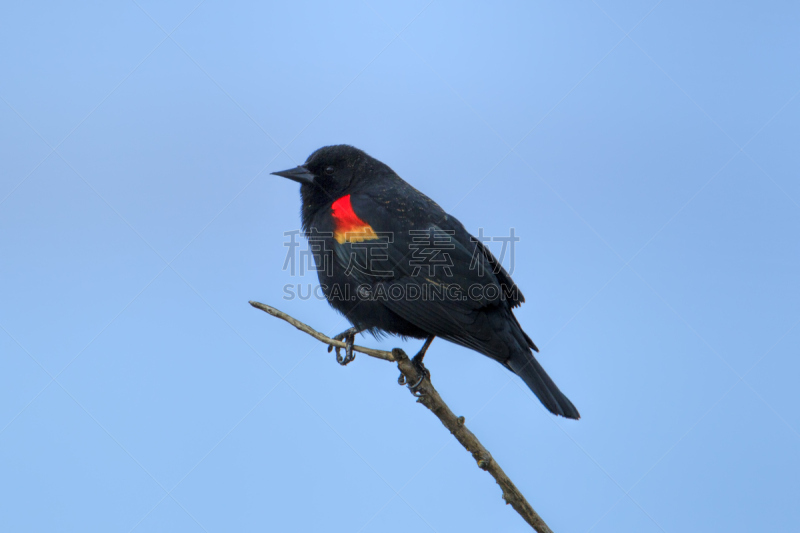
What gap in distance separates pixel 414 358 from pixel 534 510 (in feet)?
2.17

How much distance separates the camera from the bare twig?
59.2 inches

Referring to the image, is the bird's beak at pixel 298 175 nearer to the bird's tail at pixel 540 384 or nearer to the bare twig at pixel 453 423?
the bare twig at pixel 453 423

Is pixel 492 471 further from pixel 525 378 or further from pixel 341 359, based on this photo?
pixel 341 359

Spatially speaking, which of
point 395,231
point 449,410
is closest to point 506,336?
point 449,410

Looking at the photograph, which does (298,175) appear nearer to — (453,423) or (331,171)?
(331,171)

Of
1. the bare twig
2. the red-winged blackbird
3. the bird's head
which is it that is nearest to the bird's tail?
the red-winged blackbird

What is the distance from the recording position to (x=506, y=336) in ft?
5.97

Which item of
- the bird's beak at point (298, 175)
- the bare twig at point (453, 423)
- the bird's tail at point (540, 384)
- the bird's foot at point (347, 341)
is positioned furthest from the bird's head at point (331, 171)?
the bird's tail at point (540, 384)

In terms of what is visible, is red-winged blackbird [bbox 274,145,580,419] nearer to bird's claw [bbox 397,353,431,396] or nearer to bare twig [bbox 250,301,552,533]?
bird's claw [bbox 397,353,431,396]

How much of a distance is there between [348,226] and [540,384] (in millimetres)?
802

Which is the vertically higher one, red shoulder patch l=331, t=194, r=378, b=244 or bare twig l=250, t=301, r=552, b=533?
red shoulder patch l=331, t=194, r=378, b=244

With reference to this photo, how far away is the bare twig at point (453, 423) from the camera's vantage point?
1.50 metres

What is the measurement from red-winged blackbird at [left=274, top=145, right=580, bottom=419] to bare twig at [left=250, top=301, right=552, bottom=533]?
0.62 ft

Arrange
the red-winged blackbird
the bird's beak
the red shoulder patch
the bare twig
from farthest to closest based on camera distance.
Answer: the bird's beak
the red shoulder patch
the red-winged blackbird
the bare twig
